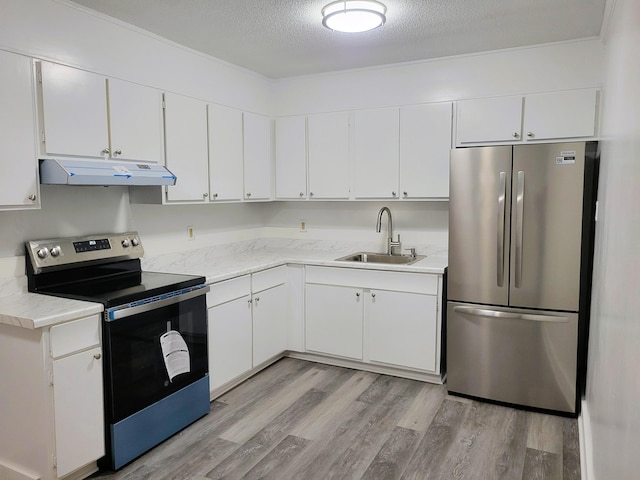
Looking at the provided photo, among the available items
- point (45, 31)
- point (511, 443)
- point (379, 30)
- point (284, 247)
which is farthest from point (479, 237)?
point (45, 31)

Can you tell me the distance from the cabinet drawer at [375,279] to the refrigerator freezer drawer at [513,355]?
9.7 inches

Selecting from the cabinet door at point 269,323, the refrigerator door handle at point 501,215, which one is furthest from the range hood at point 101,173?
the refrigerator door handle at point 501,215

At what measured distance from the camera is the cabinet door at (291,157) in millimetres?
4258

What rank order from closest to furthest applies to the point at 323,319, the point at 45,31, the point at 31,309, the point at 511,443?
the point at 31,309
the point at 45,31
the point at 511,443
the point at 323,319

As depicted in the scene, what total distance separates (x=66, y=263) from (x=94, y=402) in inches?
33.7

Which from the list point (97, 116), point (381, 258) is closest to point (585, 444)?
point (381, 258)

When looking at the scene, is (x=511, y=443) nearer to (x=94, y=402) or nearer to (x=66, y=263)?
(x=94, y=402)

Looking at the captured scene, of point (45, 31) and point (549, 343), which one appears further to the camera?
point (549, 343)

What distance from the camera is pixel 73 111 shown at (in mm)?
2574

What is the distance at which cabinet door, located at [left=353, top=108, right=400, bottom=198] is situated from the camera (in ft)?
12.8

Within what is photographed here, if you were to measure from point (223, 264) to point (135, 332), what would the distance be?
1219 mm

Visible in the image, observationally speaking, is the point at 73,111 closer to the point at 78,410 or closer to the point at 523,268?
the point at 78,410

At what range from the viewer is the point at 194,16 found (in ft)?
→ 9.34

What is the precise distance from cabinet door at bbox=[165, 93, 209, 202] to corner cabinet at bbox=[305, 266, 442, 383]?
1.16 metres
